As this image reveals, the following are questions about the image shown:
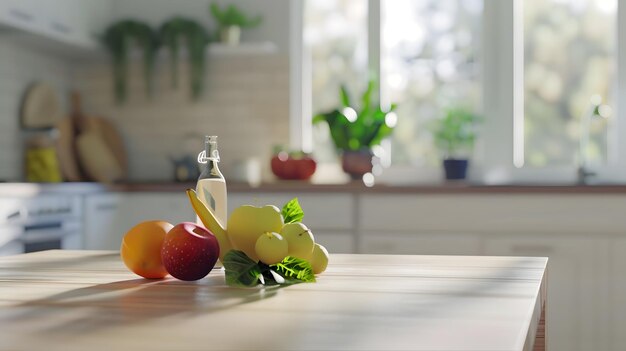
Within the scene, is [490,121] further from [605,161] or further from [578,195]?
[578,195]

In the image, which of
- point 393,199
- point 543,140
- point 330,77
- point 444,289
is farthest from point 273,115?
point 444,289

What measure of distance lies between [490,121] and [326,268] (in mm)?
3141

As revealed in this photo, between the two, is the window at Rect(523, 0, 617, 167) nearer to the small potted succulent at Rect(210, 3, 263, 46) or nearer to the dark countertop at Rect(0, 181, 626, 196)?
the dark countertop at Rect(0, 181, 626, 196)

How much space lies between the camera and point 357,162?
429cm

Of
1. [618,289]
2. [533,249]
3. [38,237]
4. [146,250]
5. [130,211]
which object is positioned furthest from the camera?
[130,211]

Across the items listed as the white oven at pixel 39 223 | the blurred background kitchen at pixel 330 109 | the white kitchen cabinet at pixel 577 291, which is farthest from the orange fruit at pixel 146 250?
the white kitchen cabinet at pixel 577 291

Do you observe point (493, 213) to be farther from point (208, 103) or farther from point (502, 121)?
point (208, 103)

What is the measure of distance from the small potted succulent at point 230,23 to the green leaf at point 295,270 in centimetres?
331

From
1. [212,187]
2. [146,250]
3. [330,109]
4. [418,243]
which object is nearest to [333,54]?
[330,109]

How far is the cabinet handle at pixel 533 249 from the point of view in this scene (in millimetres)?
3689

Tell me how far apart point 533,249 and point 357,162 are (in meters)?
1.00

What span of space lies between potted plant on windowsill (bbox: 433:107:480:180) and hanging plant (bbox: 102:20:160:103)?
1.58 m

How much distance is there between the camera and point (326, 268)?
5.05ft

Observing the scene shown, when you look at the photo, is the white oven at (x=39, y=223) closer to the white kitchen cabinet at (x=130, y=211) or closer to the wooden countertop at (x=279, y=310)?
the white kitchen cabinet at (x=130, y=211)
